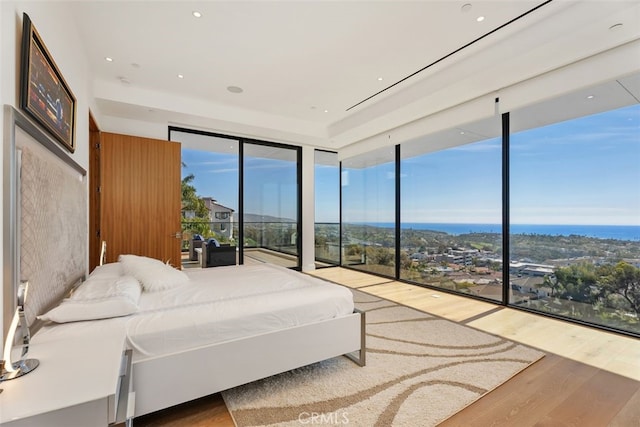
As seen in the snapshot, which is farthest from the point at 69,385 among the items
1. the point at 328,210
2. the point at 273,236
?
the point at 328,210

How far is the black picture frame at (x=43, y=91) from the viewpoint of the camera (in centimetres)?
134

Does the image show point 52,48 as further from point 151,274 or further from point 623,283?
point 623,283

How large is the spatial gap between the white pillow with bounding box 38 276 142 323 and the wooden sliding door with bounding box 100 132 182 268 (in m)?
2.33

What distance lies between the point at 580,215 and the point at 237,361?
378cm

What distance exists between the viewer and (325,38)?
2.87m

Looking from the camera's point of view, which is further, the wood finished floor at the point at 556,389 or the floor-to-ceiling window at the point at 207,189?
the floor-to-ceiling window at the point at 207,189

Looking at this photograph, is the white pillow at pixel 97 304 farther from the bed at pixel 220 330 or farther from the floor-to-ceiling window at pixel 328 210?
the floor-to-ceiling window at pixel 328 210

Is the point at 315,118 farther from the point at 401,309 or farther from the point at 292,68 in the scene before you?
the point at 401,309

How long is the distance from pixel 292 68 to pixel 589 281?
406cm

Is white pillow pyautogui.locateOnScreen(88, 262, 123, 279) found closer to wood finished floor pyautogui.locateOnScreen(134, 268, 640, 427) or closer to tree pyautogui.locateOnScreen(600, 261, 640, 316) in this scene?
wood finished floor pyautogui.locateOnScreen(134, 268, 640, 427)

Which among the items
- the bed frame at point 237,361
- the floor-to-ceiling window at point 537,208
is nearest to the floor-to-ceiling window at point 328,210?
the floor-to-ceiling window at point 537,208

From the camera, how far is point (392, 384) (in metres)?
2.06

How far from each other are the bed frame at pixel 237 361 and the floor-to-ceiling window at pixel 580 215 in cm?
264

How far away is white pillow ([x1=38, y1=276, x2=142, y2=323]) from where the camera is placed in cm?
150
